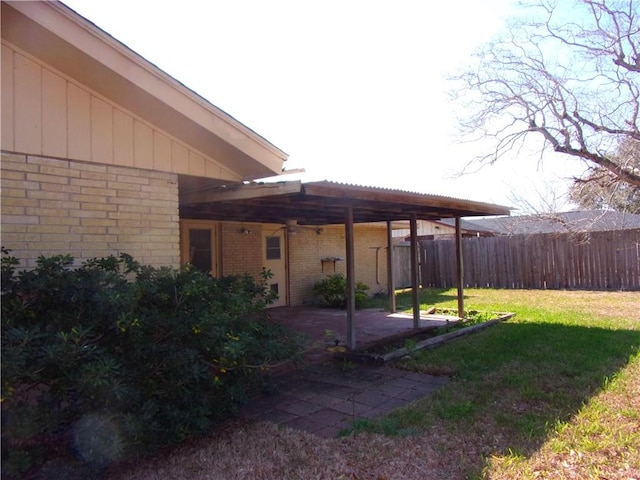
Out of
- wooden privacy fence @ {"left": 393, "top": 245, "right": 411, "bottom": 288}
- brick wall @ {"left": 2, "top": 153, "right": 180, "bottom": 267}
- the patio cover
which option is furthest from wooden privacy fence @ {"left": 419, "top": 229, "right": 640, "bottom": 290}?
brick wall @ {"left": 2, "top": 153, "right": 180, "bottom": 267}

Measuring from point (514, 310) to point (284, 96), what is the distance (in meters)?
7.62

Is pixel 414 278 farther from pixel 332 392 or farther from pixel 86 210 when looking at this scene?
pixel 86 210

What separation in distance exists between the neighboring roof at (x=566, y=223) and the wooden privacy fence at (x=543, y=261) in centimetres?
47

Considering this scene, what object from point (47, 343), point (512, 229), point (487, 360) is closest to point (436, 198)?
point (487, 360)

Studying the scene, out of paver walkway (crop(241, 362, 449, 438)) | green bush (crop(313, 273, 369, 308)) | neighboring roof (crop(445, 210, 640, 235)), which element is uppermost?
neighboring roof (crop(445, 210, 640, 235))

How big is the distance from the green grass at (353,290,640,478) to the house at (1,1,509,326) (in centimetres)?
255

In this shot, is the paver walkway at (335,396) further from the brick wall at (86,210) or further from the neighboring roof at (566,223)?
A: the neighboring roof at (566,223)

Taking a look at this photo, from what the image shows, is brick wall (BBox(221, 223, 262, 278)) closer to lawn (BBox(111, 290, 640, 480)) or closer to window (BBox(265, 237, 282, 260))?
window (BBox(265, 237, 282, 260))

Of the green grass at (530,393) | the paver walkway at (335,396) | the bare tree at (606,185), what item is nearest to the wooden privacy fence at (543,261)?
the bare tree at (606,185)

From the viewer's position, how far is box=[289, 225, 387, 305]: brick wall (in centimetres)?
1384

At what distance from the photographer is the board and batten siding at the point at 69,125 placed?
4113 millimetres

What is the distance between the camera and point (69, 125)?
4.45 metres

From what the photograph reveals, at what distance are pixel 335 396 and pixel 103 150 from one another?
144 inches

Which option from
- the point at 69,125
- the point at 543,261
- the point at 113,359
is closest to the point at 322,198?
the point at 69,125
